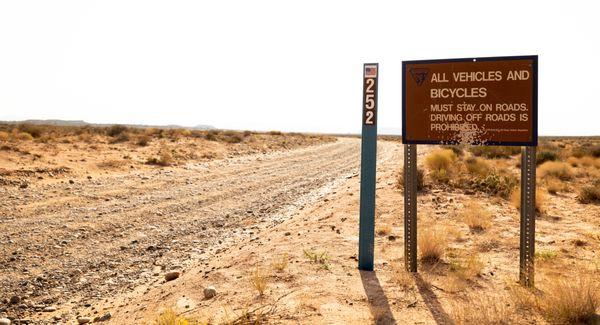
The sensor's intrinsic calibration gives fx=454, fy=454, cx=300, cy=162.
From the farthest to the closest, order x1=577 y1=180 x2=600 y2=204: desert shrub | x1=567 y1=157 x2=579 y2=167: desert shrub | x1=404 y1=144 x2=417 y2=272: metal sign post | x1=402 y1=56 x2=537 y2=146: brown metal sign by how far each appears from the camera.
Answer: x1=567 y1=157 x2=579 y2=167: desert shrub, x1=577 y1=180 x2=600 y2=204: desert shrub, x1=404 y1=144 x2=417 y2=272: metal sign post, x1=402 y1=56 x2=537 y2=146: brown metal sign

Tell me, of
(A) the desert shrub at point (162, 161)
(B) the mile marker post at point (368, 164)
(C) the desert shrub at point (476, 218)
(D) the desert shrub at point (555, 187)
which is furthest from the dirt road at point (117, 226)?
(D) the desert shrub at point (555, 187)

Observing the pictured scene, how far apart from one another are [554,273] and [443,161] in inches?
419

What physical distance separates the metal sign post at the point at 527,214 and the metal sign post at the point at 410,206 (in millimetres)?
1196

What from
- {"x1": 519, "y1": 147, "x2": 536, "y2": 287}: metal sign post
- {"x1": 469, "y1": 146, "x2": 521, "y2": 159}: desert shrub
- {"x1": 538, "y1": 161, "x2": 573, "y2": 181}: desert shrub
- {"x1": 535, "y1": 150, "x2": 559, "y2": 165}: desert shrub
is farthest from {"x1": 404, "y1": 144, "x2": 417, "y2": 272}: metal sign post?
{"x1": 469, "y1": 146, "x2": 521, "y2": 159}: desert shrub

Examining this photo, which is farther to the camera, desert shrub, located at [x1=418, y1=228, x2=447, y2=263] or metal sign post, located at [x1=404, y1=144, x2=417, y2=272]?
desert shrub, located at [x1=418, y1=228, x2=447, y2=263]

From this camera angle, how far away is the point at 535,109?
4.92 meters

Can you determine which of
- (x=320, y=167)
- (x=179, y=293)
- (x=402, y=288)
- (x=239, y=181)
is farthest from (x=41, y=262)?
(x=320, y=167)

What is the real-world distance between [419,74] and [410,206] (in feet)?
5.26

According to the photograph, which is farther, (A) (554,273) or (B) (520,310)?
(A) (554,273)

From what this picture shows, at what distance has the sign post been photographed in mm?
4965

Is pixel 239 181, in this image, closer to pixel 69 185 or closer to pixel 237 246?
pixel 69 185

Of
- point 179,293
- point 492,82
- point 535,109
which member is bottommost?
point 179,293

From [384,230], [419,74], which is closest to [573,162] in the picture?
[384,230]

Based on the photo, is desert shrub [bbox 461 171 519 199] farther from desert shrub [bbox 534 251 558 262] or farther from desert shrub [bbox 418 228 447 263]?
desert shrub [bbox 418 228 447 263]
